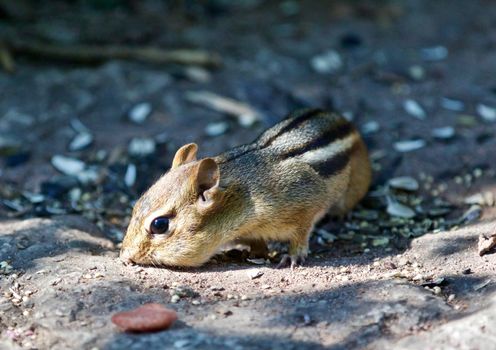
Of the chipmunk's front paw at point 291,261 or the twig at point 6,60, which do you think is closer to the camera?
the chipmunk's front paw at point 291,261

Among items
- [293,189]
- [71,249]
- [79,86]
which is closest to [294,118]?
[293,189]

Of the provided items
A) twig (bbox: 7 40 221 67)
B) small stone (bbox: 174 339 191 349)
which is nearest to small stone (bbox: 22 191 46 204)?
twig (bbox: 7 40 221 67)

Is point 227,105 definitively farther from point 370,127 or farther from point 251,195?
point 251,195

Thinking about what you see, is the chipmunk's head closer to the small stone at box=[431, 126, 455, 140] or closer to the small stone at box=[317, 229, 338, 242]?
the small stone at box=[317, 229, 338, 242]

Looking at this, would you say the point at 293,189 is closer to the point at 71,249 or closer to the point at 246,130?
the point at 71,249

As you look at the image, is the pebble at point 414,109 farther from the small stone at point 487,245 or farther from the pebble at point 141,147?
the small stone at point 487,245

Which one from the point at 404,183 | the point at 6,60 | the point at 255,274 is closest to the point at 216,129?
the point at 404,183

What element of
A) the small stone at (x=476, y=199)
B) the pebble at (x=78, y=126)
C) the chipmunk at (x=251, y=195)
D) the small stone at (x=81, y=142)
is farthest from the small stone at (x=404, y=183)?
the pebble at (x=78, y=126)
